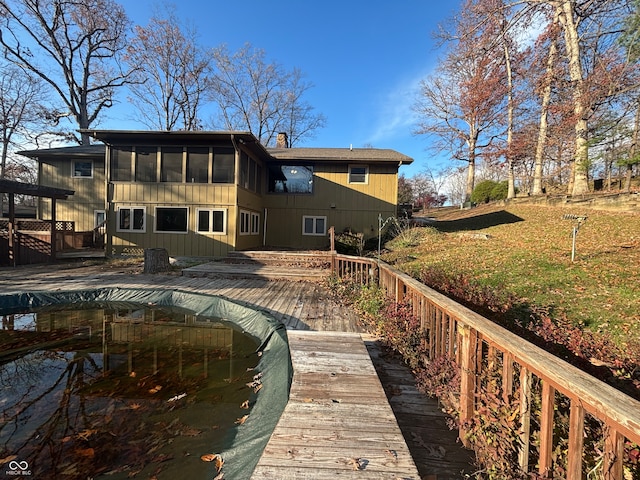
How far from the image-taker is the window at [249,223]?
1198 centimetres

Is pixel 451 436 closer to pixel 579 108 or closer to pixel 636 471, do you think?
pixel 636 471

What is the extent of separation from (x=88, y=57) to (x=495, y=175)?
128ft

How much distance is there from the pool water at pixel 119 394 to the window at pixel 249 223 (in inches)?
272

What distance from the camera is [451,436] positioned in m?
2.15

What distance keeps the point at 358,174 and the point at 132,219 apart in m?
10.4

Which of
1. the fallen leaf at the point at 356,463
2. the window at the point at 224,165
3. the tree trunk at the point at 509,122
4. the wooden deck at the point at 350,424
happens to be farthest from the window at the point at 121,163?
the tree trunk at the point at 509,122

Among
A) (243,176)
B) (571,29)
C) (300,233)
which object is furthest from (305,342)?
(571,29)

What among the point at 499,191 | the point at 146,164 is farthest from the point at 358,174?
the point at 499,191

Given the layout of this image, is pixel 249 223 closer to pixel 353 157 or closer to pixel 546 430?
pixel 353 157

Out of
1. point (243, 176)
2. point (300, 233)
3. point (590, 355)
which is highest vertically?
point (243, 176)

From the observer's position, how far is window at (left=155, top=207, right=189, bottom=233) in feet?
37.6

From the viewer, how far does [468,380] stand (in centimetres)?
206

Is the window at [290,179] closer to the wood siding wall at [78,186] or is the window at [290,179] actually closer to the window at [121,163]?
the window at [121,163]

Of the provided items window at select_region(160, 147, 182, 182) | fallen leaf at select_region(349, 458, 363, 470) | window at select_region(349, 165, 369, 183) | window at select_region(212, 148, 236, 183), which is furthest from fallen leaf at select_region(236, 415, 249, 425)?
window at select_region(349, 165, 369, 183)
